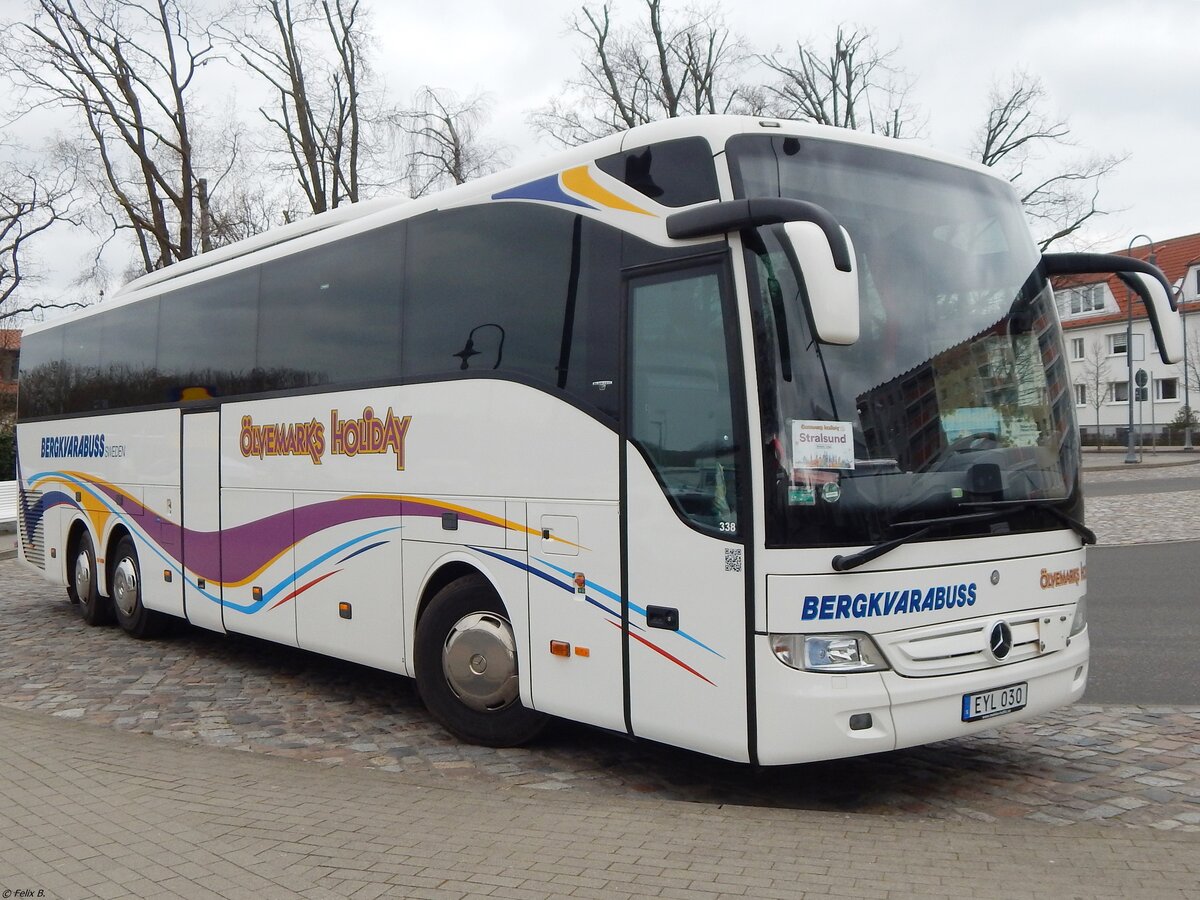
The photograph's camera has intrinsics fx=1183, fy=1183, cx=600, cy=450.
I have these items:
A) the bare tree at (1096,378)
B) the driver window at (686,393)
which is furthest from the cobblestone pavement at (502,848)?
the bare tree at (1096,378)

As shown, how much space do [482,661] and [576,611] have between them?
3.40 ft

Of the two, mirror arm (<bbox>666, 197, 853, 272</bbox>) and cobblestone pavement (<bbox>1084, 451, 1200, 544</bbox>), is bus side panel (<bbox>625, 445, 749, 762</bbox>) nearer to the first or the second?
mirror arm (<bbox>666, 197, 853, 272</bbox>)

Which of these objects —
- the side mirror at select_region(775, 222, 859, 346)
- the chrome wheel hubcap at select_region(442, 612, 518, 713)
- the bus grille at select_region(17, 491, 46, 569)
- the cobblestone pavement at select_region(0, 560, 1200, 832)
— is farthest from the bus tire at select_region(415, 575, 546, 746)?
the bus grille at select_region(17, 491, 46, 569)

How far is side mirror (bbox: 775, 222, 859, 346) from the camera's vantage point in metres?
4.90

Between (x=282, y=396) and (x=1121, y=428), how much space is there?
63.3 m

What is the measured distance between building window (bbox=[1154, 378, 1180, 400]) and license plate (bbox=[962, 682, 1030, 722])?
65.8 m

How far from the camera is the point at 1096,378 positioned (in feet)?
213

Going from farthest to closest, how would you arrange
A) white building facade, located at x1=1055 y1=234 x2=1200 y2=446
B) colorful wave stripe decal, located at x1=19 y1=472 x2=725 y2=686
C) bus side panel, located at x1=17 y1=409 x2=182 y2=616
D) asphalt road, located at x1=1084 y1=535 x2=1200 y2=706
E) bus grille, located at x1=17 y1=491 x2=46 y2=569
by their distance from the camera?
1. white building facade, located at x1=1055 y1=234 x2=1200 y2=446
2. bus grille, located at x1=17 y1=491 x2=46 y2=569
3. bus side panel, located at x1=17 y1=409 x2=182 y2=616
4. asphalt road, located at x1=1084 y1=535 x2=1200 y2=706
5. colorful wave stripe decal, located at x1=19 y1=472 x2=725 y2=686

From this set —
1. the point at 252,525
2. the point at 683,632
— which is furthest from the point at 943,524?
the point at 252,525

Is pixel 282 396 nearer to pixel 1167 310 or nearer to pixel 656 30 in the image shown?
pixel 1167 310

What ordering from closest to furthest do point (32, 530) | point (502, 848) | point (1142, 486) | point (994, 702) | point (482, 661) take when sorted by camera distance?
point (502, 848) < point (994, 702) < point (482, 661) < point (32, 530) < point (1142, 486)

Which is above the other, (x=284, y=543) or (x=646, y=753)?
(x=284, y=543)

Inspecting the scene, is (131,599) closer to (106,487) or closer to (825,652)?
(106,487)

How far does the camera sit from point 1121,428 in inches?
2544
